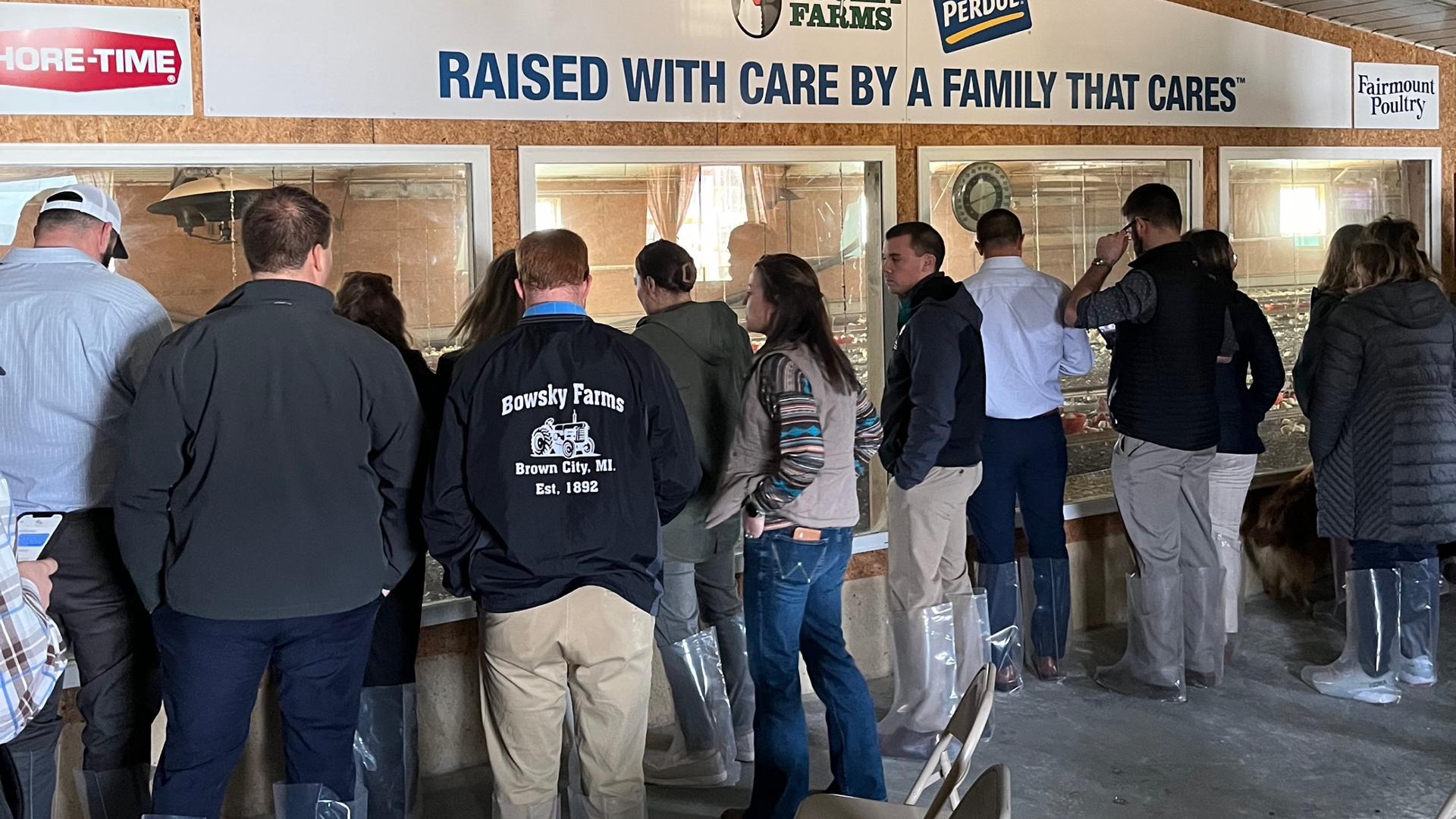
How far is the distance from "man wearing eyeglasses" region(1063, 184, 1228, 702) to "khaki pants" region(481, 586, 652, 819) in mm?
2596

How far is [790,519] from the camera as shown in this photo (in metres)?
4.04

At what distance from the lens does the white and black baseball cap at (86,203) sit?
3646mm

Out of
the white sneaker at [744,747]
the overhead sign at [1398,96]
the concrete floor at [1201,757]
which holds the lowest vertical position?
the concrete floor at [1201,757]

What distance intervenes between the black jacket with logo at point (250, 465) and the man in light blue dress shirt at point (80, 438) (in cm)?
38

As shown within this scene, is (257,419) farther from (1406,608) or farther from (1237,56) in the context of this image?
(1237,56)

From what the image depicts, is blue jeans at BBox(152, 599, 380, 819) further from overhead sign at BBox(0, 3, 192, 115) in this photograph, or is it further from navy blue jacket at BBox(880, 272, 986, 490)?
navy blue jacket at BBox(880, 272, 986, 490)

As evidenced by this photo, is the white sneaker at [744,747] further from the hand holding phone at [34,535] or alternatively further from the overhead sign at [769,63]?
the hand holding phone at [34,535]

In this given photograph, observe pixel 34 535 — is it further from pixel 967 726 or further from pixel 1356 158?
pixel 1356 158

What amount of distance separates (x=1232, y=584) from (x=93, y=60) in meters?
4.72

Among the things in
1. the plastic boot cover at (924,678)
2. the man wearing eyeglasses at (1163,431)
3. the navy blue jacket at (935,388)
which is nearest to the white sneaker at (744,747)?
the plastic boot cover at (924,678)

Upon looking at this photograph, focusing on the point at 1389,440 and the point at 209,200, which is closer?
the point at 209,200

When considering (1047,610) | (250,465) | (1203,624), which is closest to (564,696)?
(250,465)

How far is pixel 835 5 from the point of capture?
559cm

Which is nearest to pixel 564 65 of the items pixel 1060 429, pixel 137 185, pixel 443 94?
A: pixel 443 94
